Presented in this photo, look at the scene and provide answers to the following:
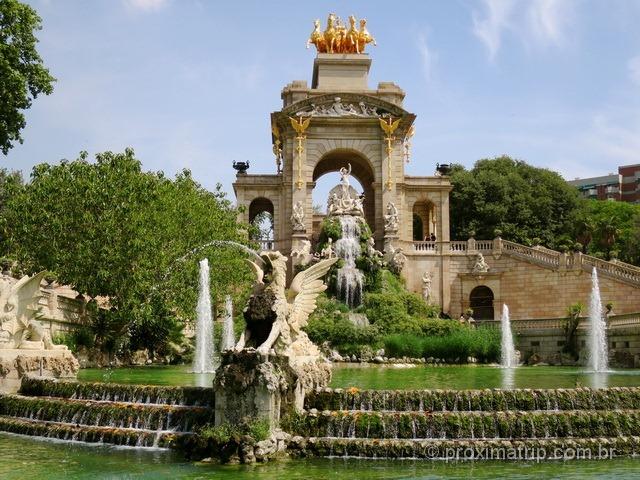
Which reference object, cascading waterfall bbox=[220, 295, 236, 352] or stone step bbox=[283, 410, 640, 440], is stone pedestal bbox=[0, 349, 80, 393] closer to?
stone step bbox=[283, 410, 640, 440]

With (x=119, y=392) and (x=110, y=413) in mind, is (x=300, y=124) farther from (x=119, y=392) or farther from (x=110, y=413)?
(x=110, y=413)

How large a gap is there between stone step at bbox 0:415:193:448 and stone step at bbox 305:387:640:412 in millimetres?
2782

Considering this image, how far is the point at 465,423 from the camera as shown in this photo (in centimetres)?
1457

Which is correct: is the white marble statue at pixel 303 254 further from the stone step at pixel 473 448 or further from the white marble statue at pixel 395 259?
the stone step at pixel 473 448

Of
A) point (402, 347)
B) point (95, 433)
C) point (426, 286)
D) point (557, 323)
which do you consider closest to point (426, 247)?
point (426, 286)

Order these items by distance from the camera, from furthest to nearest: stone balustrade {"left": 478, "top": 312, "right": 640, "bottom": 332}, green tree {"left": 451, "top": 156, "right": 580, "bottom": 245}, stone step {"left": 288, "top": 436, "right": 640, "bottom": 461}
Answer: green tree {"left": 451, "top": 156, "right": 580, "bottom": 245} → stone balustrade {"left": 478, "top": 312, "right": 640, "bottom": 332} → stone step {"left": 288, "top": 436, "right": 640, "bottom": 461}

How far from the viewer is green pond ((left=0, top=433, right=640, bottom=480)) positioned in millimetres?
12469

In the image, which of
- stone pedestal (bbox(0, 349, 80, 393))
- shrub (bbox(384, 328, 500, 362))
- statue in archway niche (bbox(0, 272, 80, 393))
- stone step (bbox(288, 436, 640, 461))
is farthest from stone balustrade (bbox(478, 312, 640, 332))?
statue in archway niche (bbox(0, 272, 80, 393))

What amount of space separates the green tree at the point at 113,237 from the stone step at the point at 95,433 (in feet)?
32.4

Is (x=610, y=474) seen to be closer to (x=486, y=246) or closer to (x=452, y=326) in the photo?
(x=452, y=326)

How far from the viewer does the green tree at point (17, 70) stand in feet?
91.0

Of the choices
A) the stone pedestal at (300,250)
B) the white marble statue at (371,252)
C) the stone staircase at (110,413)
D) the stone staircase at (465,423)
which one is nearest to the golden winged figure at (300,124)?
the stone pedestal at (300,250)

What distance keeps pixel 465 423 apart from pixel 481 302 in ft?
112

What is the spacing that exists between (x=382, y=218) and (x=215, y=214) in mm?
15300
